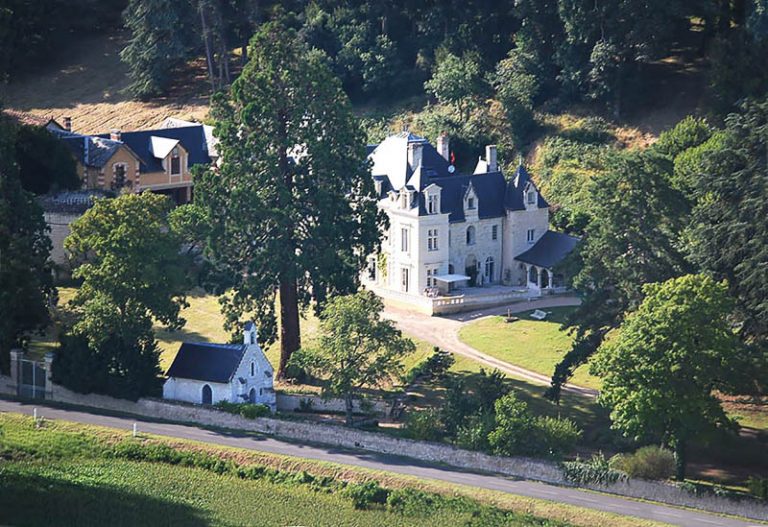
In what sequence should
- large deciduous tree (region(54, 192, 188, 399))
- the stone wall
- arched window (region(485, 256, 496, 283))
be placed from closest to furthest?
large deciduous tree (region(54, 192, 188, 399))
arched window (region(485, 256, 496, 283))
the stone wall

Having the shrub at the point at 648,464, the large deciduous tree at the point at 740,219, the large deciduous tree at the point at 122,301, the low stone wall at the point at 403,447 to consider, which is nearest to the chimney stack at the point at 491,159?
the large deciduous tree at the point at 740,219

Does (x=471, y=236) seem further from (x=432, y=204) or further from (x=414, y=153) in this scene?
(x=414, y=153)

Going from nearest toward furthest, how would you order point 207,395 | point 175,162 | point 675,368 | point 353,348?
1. point 675,368
2. point 353,348
3. point 207,395
4. point 175,162

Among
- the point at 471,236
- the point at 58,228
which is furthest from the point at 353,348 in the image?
the point at 58,228

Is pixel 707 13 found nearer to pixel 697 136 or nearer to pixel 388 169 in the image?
pixel 697 136

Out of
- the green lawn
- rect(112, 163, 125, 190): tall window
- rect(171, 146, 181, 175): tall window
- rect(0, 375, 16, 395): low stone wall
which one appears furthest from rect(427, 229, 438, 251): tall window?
rect(0, 375, 16, 395): low stone wall

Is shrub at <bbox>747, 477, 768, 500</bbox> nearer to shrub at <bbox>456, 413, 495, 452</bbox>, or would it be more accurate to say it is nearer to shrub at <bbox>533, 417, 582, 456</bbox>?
shrub at <bbox>533, 417, 582, 456</bbox>

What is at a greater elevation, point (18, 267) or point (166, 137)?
point (166, 137)
